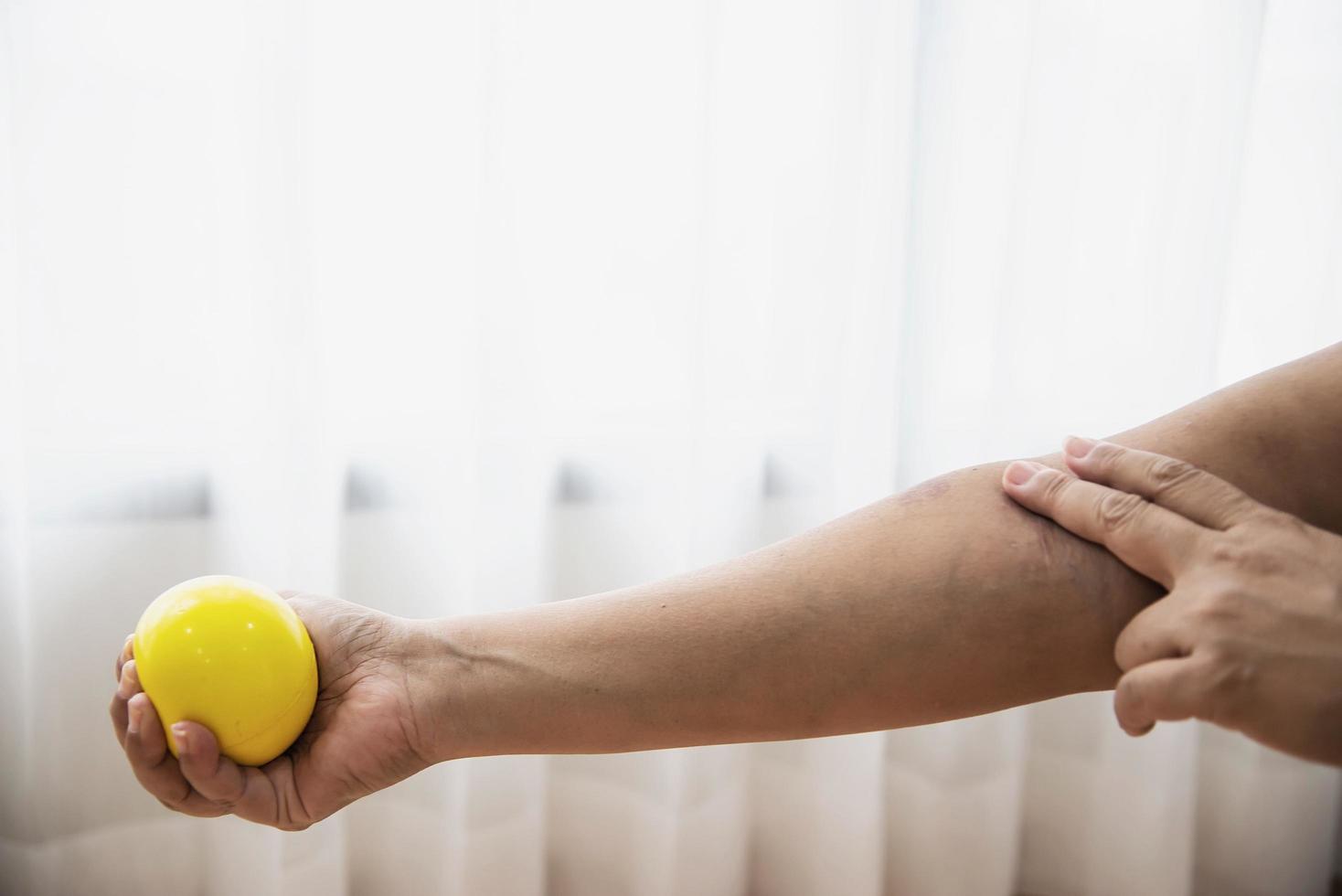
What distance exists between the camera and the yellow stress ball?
0.75m

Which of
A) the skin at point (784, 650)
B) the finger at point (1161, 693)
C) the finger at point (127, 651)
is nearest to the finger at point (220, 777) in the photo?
the skin at point (784, 650)

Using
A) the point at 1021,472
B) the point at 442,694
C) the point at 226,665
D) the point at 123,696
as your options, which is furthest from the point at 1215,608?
the point at 123,696

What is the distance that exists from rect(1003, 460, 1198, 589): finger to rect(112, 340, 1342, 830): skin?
0.07ft

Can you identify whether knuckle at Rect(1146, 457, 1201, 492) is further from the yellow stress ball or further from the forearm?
the yellow stress ball

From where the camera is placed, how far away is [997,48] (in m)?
1.45

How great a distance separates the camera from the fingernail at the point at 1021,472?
877 millimetres

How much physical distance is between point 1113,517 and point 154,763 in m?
0.89

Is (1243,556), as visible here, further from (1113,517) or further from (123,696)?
(123,696)

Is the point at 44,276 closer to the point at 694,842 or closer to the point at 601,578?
the point at 601,578

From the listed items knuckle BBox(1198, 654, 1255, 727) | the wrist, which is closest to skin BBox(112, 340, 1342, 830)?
the wrist

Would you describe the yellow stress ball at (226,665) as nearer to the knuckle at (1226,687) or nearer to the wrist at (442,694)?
the wrist at (442,694)

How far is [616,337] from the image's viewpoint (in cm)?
137

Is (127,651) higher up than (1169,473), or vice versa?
(1169,473)

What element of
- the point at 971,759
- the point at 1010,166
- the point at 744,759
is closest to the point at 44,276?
the point at 744,759
